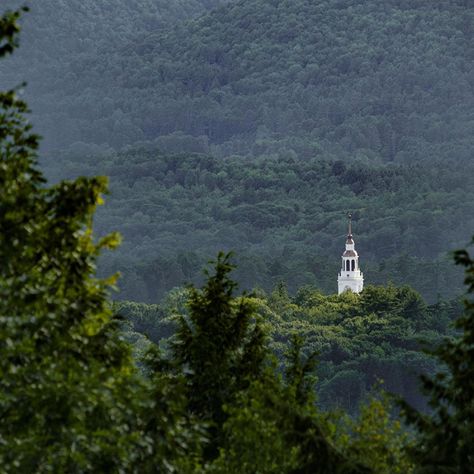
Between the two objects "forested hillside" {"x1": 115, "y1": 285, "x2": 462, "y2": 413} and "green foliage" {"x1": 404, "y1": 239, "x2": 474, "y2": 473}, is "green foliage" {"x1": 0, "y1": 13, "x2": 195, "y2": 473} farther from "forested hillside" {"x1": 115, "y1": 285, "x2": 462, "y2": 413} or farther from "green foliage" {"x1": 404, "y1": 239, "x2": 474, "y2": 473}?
"forested hillside" {"x1": 115, "y1": 285, "x2": 462, "y2": 413}

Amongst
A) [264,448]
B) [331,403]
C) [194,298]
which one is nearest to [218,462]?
[264,448]

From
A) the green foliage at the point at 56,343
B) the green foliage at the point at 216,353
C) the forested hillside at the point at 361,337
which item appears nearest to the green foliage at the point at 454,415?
the green foliage at the point at 56,343

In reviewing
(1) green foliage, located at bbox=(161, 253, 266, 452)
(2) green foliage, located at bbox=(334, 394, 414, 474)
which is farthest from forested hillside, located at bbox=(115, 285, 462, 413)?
(2) green foliage, located at bbox=(334, 394, 414, 474)

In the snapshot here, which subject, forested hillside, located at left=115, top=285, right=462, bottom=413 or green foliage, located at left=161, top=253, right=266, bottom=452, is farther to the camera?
forested hillside, located at left=115, top=285, right=462, bottom=413

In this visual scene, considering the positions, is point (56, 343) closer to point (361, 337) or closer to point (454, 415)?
point (454, 415)

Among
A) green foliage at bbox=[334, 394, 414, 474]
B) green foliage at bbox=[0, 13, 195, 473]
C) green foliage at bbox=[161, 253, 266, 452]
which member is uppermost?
green foliage at bbox=[161, 253, 266, 452]

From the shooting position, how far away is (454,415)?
86.6 ft

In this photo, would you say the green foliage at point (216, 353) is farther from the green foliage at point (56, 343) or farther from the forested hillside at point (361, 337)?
the forested hillside at point (361, 337)

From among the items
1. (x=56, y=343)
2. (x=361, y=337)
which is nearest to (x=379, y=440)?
(x=56, y=343)

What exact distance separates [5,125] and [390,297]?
16896 centimetres

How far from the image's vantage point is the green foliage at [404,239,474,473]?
25766 millimetres

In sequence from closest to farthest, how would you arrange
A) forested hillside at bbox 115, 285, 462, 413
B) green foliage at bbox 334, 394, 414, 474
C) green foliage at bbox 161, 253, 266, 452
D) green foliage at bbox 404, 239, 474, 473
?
green foliage at bbox 404, 239, 474, 473 → green foliage at bbox 334, 394, 414, 474 → green foliage at bbox 161, 253, 266, 452 → forested hillside at bbox 115, 285, 462, 413

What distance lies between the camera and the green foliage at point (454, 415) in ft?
84.5

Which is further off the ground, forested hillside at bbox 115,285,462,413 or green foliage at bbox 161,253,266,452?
forested hillside at bbox 115,285,462,413
